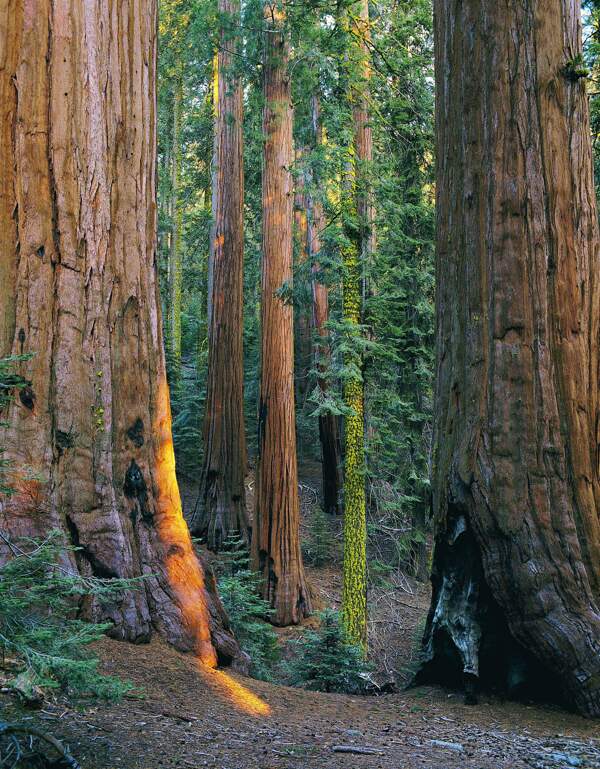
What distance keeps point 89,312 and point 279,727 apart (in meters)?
2.92

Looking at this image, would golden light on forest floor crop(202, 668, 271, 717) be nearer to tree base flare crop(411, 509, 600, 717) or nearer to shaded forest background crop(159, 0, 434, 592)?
tree base flare crop(411, 509, 600, 717)

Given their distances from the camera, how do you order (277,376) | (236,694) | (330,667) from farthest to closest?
(277,376) < (330,667) < (236,694)

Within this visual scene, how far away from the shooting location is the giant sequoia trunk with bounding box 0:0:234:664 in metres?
4.52

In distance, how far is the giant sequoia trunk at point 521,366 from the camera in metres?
4.57

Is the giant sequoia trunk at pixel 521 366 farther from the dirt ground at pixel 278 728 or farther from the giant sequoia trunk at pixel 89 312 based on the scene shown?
the giant sequoia trunk at pixel 89 312

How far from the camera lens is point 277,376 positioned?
13.0 m

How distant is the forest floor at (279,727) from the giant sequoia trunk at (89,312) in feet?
1.54

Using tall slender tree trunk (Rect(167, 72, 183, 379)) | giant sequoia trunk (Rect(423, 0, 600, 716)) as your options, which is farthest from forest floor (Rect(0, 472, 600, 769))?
tall slender tree trunk (Rect(167, 72, 183, 379))

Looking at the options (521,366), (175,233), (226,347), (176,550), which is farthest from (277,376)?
(175,233)

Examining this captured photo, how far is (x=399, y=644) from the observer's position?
43.8ft

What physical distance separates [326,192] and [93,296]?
7857 millimetres

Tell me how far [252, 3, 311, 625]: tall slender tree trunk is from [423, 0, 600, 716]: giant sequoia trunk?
7.75 meters

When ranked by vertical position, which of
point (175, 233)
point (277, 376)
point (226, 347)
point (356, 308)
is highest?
point (175, 233)

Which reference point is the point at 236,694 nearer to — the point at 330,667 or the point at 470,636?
the point at 470,636
